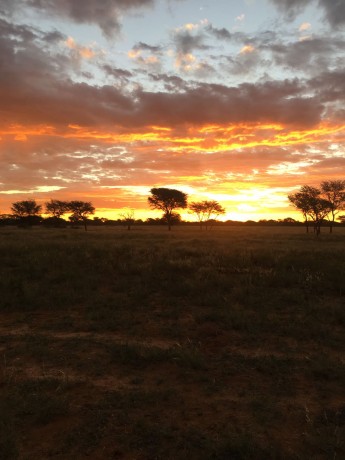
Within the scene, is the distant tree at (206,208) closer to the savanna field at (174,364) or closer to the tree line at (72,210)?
the tree line at (72,210)

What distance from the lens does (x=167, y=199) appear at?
85.8 m

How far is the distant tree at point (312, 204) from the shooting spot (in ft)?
217

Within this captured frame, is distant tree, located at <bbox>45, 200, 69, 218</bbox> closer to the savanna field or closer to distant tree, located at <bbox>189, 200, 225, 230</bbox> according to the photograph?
distant tree, located at <bbox>189, 200, 225, 230</bbox>

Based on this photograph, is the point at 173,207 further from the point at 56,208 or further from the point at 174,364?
the point at 174,364

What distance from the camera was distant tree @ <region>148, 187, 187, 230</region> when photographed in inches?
3353

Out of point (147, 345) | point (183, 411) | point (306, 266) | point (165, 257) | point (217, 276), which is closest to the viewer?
point (183, 411)

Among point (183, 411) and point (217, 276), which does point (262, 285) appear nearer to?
point (217, 276)

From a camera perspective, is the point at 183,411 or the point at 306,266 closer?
the point at 183,411

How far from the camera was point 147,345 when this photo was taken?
24.4 ft

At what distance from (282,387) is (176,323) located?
352 cm

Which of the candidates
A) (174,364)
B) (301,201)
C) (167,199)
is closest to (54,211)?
(167,199)

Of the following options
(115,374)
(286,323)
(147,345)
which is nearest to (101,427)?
(115,374)

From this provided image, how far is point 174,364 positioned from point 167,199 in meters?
79.8

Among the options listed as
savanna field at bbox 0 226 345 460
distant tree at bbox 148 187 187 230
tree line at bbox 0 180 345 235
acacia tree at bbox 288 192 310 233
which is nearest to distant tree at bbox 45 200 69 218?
tree line at bbox 0 180 345 235
